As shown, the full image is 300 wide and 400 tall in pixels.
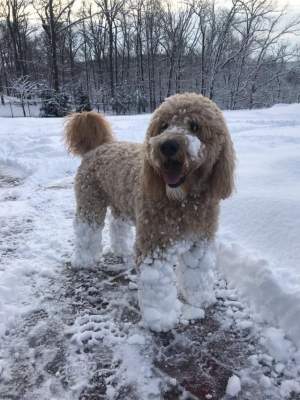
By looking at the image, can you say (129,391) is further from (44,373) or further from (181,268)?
(181,268)

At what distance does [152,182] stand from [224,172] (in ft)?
1.76

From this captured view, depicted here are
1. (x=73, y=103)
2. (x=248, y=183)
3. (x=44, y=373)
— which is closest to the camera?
(x=44, y=373)

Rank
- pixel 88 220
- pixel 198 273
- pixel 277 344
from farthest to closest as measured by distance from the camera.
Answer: pixel 88 220, pixel 198 273, pixel 277 344

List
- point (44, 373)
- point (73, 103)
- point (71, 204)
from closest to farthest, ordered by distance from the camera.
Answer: point (44, 373) → point (71, 204) → point (73, 103)

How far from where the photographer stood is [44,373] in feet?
8.98

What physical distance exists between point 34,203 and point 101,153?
2.70 meters

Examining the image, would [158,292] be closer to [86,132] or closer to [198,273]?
[198,273]

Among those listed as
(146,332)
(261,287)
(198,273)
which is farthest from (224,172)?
(146,332)

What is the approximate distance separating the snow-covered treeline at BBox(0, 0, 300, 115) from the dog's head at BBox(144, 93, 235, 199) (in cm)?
3111

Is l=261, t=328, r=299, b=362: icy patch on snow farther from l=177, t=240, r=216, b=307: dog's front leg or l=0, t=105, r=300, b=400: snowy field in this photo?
l=177, t=240, r=216, b=307: dog's front leg

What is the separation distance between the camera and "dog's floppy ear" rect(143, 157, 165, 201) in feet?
9.09

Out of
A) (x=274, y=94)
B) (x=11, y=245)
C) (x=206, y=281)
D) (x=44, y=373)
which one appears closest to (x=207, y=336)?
(x=206, y=281)

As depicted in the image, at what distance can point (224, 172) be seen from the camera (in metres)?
2.76

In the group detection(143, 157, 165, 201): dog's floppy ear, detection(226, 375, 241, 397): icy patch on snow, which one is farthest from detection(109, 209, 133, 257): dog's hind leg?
detection(226, 375, 241, 397): icy patch on snow
